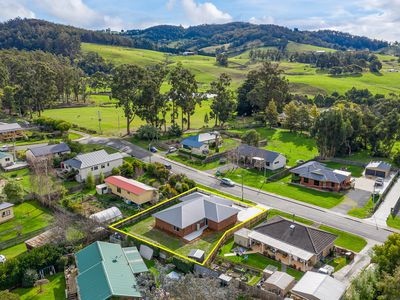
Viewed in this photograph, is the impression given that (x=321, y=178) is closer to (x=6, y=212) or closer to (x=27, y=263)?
(x=27, y=263)

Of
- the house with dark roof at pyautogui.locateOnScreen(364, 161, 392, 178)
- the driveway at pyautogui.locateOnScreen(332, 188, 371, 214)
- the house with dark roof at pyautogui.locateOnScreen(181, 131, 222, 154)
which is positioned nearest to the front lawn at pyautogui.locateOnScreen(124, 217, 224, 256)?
the driveway at pyautogui.locateOnScreen(332, 188, 371, 214)

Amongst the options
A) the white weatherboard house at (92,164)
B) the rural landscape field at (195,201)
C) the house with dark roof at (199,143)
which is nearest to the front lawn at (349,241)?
the rural landscape field at (195,201)

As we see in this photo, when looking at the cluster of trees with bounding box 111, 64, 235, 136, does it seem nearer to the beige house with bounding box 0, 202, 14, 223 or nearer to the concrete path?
the beige house with bounding box 0, 202, 14, 223

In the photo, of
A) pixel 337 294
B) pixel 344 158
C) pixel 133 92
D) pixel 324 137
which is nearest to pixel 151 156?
pixel 133 92

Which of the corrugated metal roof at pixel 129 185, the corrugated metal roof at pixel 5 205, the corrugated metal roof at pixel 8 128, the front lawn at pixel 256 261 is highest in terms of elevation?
the corrugated metal roof at pixel 8 128

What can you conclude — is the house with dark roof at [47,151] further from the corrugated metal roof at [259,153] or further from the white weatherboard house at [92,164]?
the corrugated metal roof at [259,153]

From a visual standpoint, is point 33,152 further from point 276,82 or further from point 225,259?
point 276,82
